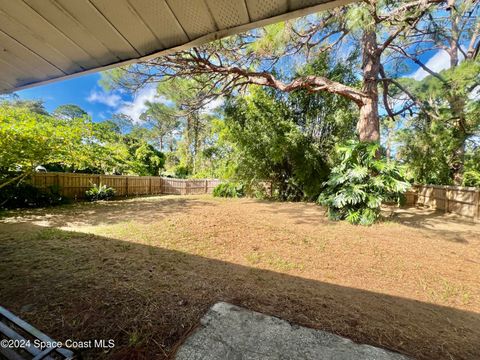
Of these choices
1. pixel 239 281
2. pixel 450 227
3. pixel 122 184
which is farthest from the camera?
pixel 122 184

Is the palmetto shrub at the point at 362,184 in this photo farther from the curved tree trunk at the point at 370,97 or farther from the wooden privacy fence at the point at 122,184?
the wooden privacy fence at the point at 122,184

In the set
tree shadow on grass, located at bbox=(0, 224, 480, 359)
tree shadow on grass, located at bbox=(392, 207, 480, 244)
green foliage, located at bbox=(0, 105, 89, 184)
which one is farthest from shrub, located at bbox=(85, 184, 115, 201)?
tree shadow on grass, located at bbox=(392, 207, 480, 244)

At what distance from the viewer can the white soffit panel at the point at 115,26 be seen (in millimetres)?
1202

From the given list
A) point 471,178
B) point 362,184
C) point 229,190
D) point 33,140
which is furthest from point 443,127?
point 33,140

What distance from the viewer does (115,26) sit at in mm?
1363

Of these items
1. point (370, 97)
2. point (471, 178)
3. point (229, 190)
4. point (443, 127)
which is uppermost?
point (370, 97)

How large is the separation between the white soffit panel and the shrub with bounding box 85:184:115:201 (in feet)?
24.3

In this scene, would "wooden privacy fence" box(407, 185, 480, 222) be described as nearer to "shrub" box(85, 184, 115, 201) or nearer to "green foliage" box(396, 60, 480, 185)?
"green foliage" box(396, 60, 480, 185)

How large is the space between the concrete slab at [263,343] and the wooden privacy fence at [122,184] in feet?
26.4

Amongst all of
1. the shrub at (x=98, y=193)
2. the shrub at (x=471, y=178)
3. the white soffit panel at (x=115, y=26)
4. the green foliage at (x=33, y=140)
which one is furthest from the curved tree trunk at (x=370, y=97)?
the shrub at (x=98, y=193)

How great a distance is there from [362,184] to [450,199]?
14.8 feet

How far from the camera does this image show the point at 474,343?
4.68 feet

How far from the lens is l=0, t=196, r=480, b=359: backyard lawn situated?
54.6 inches

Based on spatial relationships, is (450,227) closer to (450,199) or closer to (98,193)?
(450,199)
